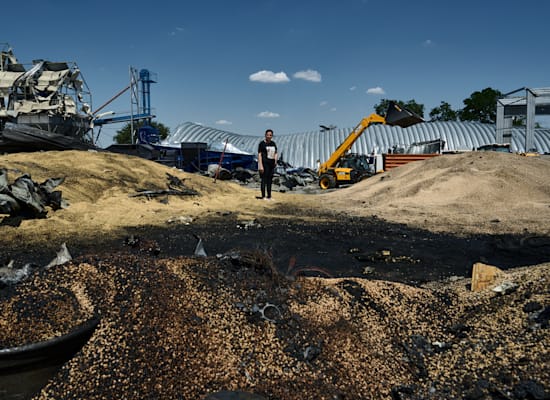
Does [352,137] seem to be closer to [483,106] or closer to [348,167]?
[348,167]

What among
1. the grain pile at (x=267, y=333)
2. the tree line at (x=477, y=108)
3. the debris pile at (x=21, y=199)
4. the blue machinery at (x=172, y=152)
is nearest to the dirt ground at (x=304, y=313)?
the grain pile at (x=267, y=333)

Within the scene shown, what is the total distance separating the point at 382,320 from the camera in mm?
3141

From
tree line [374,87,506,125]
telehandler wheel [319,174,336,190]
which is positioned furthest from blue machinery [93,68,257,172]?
tree line [374,87,506,125]

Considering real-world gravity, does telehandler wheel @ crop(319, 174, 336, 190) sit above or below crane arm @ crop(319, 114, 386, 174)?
below

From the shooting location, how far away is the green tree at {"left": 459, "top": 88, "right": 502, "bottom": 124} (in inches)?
1937

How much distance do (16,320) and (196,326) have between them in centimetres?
111

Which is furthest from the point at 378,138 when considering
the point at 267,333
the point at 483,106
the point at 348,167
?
the point at 267,333

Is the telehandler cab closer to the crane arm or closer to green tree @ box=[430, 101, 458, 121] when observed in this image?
the crane arm

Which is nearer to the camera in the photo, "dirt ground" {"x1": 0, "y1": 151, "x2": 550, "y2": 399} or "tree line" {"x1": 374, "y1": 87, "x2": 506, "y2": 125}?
"dirt ground" {"x1": 0, "y1": 151, "x2": 550, "y2": 399}

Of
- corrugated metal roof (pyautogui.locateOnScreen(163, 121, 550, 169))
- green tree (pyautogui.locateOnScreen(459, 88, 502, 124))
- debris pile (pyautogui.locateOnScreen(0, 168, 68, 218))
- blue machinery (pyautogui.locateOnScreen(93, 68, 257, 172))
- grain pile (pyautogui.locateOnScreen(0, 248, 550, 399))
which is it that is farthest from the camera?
green tree (pyautogui.locateOnScreen(459, 88, 502, 124))

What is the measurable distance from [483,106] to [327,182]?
4112 cm

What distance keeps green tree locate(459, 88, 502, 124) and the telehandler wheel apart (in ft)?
132

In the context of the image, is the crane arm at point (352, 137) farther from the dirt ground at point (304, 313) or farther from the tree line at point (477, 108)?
the tree line at point (477, 108)

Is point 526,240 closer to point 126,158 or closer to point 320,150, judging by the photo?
point 126,158
